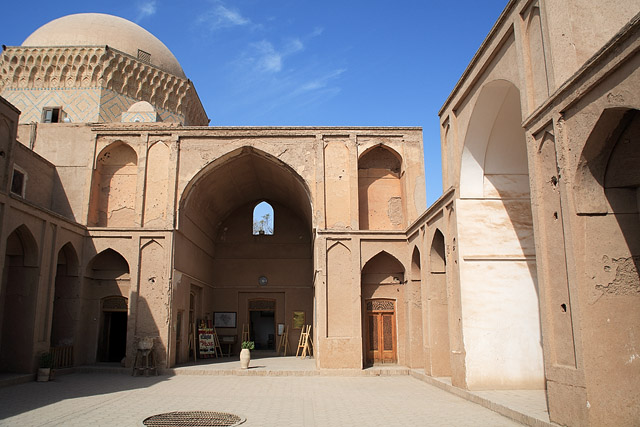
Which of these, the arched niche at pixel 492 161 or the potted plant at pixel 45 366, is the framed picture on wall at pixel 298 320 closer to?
the potted plant at pixel 45 366

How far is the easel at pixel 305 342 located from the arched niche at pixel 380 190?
533cm

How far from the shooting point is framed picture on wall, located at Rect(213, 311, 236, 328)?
21.7 metres

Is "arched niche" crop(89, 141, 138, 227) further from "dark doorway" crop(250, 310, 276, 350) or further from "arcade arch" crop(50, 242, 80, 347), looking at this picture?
"dark doorway" crop(250, 310, 276, 350)

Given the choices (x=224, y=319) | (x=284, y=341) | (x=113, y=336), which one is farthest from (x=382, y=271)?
(x=113, y=336)

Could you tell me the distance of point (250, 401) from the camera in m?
10.8

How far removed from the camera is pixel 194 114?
81.9ft

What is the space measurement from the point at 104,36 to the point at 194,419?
62.0ft

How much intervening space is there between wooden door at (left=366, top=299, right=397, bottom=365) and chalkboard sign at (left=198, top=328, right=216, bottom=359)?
626cm

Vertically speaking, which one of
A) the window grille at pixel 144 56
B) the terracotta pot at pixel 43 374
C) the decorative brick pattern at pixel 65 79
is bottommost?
the terracotta pot at pixel 43 374

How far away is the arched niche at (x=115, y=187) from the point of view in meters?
17.6

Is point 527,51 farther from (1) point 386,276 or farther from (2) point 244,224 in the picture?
(2) point 244,224

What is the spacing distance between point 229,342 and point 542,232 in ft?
52.7

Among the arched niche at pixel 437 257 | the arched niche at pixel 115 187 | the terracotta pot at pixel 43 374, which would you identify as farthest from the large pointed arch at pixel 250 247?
the arched niche at pixel 437 257

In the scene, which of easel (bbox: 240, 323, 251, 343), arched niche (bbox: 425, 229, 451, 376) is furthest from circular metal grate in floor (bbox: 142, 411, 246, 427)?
easel (bbox: 240, 323, 251, 343)
